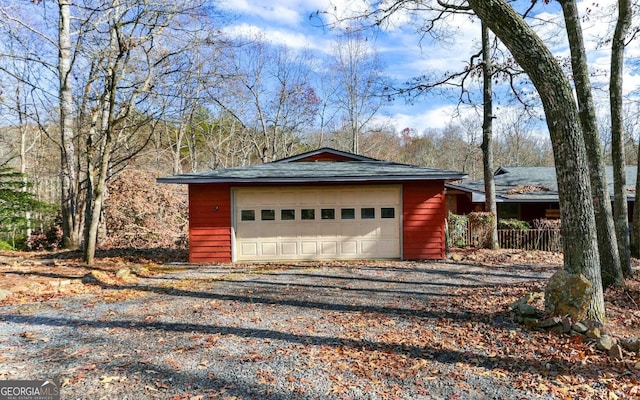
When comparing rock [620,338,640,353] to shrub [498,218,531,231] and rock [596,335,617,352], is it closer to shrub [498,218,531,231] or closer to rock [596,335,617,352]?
rock [596,335,617,352]

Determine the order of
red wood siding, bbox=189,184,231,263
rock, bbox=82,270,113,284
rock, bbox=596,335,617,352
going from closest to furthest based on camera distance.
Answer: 1. rock, bbox=596,335,617,352
2. rock, bbox=82,270,113,284
3. red wood siding, bbox=189,184,231,263

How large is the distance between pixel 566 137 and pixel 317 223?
650 cm

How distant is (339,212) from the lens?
32.1 ft

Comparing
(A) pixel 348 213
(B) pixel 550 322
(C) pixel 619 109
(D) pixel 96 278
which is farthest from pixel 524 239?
(D) pixel 96 278

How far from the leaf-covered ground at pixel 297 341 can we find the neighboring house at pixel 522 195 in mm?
8695

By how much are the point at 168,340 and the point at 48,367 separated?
108 cm

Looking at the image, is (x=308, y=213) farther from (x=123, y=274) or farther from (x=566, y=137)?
(x=566, y=137)

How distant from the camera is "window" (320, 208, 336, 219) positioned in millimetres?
9781

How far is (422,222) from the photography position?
9672mm

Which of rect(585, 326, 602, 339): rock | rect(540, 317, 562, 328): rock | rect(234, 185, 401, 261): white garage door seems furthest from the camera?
rect(234, 185, 401, 261): white garage door

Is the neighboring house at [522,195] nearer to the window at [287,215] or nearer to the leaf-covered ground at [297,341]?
the window at [287,215]

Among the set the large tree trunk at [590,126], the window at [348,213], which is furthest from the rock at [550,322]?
the window at [348,213]

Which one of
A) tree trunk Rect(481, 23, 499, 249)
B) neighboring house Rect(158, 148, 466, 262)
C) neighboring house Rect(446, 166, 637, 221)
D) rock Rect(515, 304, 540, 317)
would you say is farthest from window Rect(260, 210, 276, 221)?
neighboring house Rect(446, 166, 637, 221)

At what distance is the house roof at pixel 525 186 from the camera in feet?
47.9
